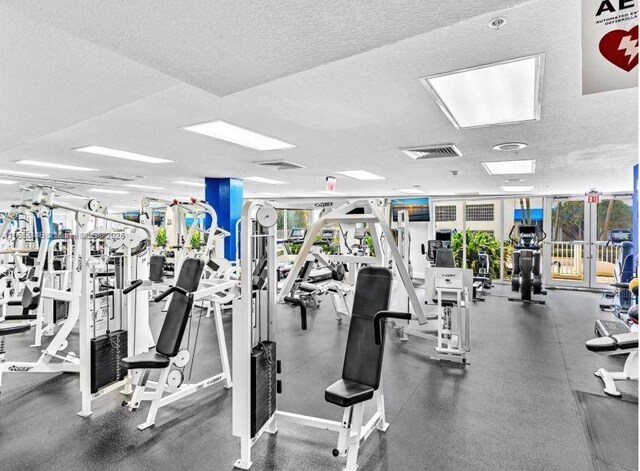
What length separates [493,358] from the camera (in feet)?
13.2

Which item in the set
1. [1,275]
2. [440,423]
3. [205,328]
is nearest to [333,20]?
[440,423]

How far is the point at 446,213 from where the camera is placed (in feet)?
34.6

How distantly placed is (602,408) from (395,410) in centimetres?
161

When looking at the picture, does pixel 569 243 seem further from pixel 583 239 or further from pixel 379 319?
pixel 379 319

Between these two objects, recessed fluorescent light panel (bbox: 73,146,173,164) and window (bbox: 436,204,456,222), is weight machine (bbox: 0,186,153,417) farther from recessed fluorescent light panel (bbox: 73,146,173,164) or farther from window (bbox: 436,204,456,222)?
window (bbox: 436,204,456,222)

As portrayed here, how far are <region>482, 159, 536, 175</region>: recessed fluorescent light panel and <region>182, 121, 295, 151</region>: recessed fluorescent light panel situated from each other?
2.88m

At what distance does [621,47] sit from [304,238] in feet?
7.18

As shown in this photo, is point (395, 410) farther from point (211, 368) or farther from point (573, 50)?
point (573, 50)

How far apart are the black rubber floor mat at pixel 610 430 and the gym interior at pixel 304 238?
20mm

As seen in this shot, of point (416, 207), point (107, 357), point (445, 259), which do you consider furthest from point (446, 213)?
point (107, 357)

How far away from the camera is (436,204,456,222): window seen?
1044 centimetres

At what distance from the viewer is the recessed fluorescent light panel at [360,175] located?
6125mm

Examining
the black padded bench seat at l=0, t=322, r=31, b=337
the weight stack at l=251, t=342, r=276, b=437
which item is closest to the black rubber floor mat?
the weight stack at l=251, t=342, r=276, b=437

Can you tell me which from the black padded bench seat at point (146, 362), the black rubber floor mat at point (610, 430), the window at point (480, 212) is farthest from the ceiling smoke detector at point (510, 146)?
the window at point (480, 212)
